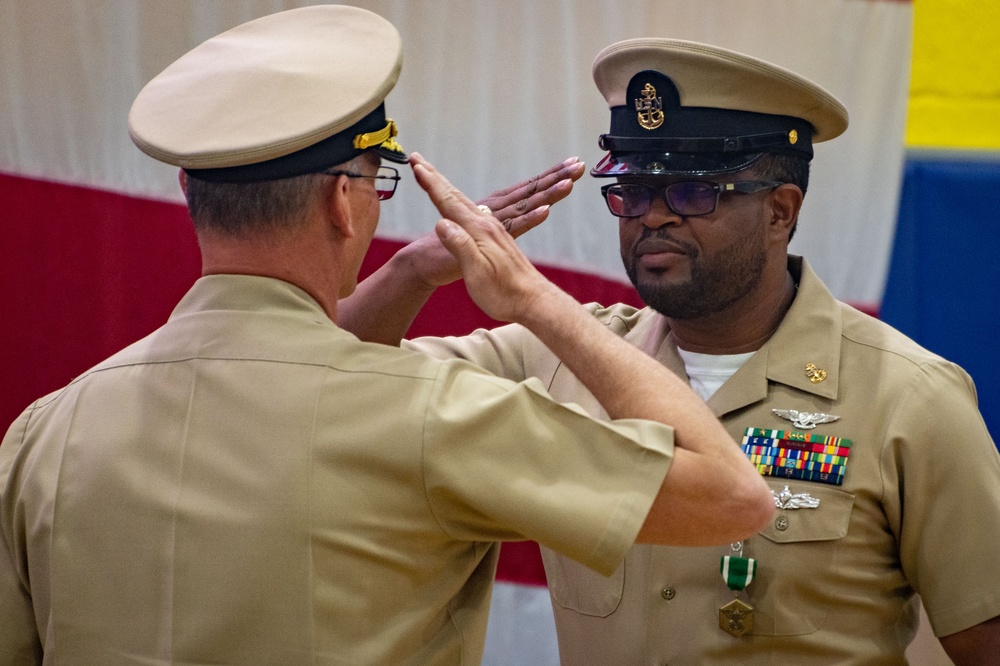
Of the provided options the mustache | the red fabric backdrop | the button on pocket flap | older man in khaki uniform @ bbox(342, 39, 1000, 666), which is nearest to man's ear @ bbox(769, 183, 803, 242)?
older man in khaki uniform @ bbox(342, 39, 1000, 666)

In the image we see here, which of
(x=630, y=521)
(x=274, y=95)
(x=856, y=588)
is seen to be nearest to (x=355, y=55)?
(x=274, y=95)

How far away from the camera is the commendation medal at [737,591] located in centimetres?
181

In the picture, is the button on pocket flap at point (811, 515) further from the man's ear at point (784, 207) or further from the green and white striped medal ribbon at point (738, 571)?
the man's ear at point (784, 207)

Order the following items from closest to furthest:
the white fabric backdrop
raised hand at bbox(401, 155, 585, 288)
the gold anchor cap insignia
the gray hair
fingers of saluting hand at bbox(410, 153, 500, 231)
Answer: the gray hair, fingers of saluting hand at bbox(410, 153, 500, 231), raised hand at bbox(401, 155, 585, 288), the gold anchor cap insignia, the white fabric backdrop

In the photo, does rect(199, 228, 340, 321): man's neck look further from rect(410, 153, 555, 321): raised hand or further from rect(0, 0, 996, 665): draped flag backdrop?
rect(0, 0, 996, 665): draped flag backdrop

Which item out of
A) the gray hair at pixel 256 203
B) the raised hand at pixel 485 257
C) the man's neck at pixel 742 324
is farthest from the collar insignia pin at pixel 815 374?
the gray hair at pixel 256 203

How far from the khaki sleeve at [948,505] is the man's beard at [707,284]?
371 mm

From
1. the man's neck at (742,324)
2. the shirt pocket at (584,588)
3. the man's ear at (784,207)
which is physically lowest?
the shirt pocket at (584,588)

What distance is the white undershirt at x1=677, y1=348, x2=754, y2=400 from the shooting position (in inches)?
80.5

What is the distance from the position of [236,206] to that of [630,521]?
0.65 metres

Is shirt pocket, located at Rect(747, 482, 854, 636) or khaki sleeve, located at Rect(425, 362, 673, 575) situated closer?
khaki sleeve, located at Rect(425, 362, 673, 575)

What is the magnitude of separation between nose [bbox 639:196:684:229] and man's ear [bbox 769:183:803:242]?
206 mm

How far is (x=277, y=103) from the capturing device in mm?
1407

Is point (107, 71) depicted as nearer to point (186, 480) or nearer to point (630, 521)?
point (186, 480)
